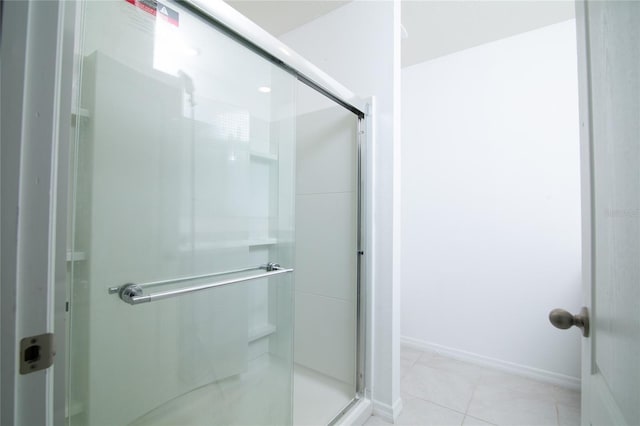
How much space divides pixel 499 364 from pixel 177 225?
7.75ft

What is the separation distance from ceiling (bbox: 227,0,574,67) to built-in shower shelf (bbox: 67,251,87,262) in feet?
5.93

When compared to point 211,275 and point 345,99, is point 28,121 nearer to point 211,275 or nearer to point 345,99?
point 211,275

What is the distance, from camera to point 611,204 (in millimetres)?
449

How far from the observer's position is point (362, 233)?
5.41 feet

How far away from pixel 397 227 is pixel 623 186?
1.21 m

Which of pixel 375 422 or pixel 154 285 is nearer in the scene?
pixel 154 285

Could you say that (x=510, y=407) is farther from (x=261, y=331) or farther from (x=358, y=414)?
(x=261, y=331)

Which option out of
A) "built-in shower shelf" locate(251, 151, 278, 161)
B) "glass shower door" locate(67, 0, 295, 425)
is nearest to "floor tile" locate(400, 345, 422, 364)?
"glass shower door" locate(67, 0, 295, 425)

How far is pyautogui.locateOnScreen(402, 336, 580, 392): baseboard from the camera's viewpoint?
5.98ft

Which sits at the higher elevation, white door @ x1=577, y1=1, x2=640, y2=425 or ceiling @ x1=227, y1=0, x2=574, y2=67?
ceiling @ x1=227, y1=0, x2=574, y2=67

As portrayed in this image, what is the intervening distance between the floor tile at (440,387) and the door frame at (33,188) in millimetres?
1862

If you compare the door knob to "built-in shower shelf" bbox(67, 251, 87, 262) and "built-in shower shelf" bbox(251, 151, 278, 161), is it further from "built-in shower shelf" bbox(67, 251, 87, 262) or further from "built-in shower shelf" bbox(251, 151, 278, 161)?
"built-in shower shelf" bbox(67, 251, 87, 262)

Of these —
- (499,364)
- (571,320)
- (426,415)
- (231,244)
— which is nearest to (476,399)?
(426,415)

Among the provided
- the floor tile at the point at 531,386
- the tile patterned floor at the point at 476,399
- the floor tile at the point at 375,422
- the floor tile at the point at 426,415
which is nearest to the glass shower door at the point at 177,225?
the floor tile at the point at 375,422
